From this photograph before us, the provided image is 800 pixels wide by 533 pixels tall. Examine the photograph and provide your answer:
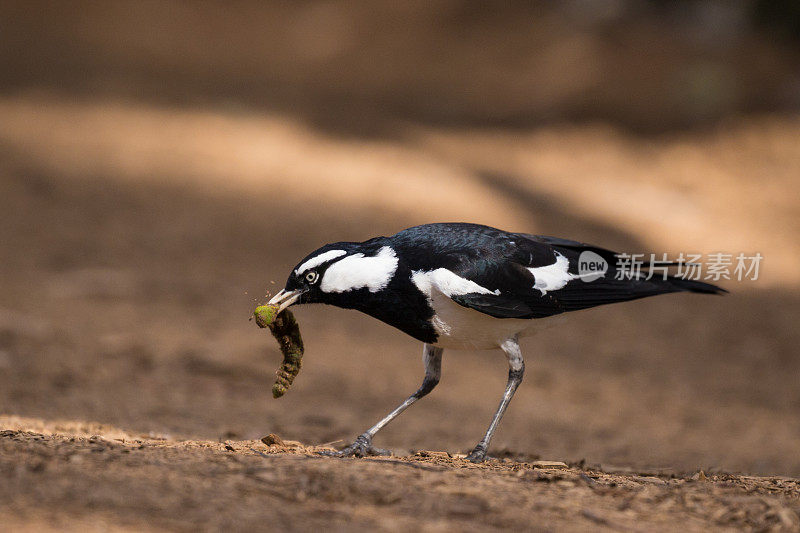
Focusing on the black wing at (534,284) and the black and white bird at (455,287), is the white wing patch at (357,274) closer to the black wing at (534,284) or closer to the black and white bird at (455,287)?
the black and white bird at (455,287)

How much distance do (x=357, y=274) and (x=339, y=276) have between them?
93mm

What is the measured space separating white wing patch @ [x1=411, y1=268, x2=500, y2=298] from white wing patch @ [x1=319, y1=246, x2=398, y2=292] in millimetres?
139

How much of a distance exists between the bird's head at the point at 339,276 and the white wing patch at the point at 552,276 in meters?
0.84

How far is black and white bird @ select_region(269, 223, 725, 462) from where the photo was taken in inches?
179

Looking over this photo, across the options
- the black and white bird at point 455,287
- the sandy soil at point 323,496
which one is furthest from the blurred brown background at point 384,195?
the sandy soil at point 323,496

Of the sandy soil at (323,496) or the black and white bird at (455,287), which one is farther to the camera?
the black and white bird at (455,287)

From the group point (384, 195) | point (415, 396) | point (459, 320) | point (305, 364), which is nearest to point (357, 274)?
point (459, 320)

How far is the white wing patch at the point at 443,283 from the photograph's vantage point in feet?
14.9

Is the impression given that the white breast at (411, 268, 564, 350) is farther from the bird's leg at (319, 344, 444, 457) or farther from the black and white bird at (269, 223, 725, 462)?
the bird's leg at (319, 344, 444, 457)

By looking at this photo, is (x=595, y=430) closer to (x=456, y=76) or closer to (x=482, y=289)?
(x=482, y=289)

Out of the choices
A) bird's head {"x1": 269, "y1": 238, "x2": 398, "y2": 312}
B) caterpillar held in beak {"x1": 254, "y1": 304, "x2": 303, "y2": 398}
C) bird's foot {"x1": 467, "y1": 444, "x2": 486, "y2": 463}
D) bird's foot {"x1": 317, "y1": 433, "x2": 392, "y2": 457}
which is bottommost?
bird's foot {"x1": 317, "y1": 433, "x2": 392, "y2": 457}

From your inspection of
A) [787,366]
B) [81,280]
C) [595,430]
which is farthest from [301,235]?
[787,366]

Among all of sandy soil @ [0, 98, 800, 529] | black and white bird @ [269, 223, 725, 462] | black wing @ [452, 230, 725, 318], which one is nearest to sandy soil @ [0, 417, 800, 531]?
sandy soil @ [0, 98, 800, 529]

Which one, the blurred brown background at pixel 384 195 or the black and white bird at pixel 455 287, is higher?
the blurred brown background at pixel 384 195
